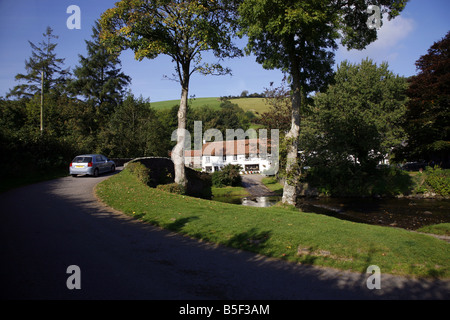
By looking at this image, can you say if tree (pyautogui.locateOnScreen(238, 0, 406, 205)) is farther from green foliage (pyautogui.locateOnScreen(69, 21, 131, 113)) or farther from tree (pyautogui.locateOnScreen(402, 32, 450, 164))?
green foliage (pyautogui.locateOnScreen(69, 21, 131, 113))

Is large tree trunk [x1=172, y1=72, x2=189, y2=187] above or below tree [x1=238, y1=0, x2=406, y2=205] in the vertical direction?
below

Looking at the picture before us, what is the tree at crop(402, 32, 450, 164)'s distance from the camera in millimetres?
28562

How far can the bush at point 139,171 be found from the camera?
1940 centimetres

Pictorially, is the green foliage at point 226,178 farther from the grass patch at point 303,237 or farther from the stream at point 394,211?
the grass patch at point 303,237

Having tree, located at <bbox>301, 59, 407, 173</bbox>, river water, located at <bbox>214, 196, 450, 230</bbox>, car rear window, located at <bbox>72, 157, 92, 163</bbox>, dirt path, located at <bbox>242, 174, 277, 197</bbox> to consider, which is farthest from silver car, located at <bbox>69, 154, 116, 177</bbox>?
tree, located at <bbox>301, 59, 407, 173</bbox>

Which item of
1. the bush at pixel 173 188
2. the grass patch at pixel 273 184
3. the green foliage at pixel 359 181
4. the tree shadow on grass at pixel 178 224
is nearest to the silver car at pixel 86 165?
the bush at pixel 173 188

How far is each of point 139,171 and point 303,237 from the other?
14368 mm

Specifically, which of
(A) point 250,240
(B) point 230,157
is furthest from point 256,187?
(A) point 250,240

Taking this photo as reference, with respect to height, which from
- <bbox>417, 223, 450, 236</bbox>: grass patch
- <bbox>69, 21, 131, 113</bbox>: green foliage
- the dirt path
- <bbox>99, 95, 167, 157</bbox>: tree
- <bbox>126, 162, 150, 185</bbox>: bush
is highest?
<bbox>69, 21, 131, 113</bbox>: green foliage

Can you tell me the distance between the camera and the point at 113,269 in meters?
6.08

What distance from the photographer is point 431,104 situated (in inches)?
1143

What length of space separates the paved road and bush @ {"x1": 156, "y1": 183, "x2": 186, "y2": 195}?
952 cm

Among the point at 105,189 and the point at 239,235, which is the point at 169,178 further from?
the point at 239,235
